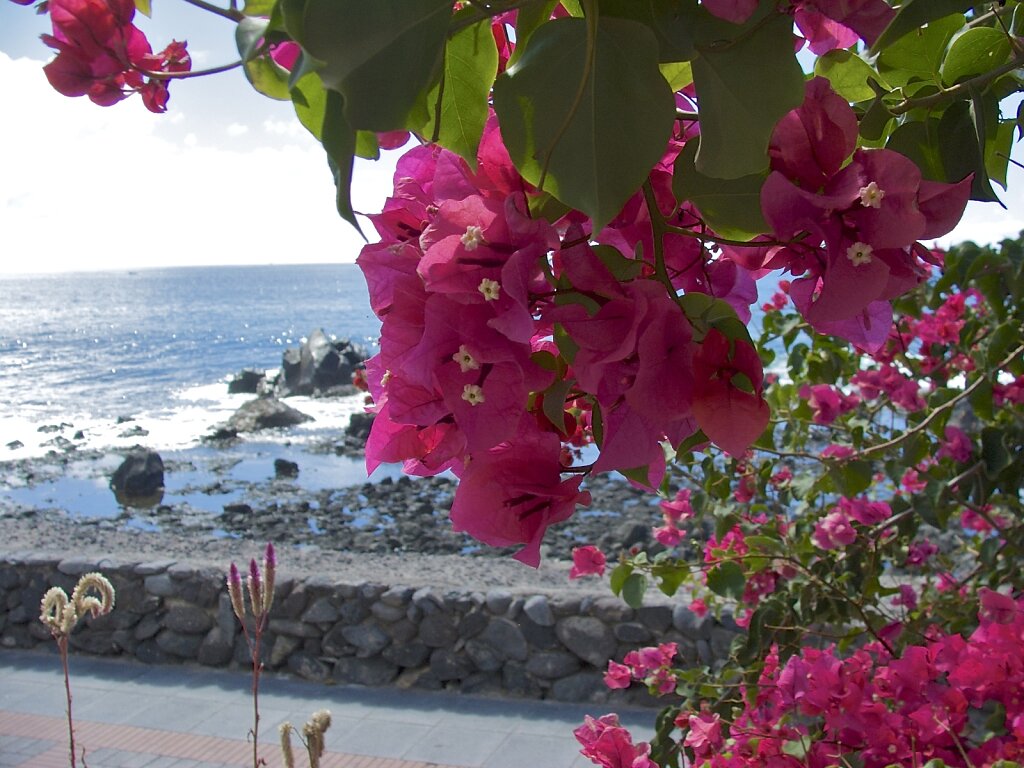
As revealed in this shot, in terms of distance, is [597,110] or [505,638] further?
[505,638]

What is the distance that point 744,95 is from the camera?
10.4 inches

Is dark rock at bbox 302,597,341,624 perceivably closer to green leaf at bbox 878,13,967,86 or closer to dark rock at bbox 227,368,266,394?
green leaf at bbox 878,13,967,86

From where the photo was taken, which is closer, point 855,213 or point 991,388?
point 855,213

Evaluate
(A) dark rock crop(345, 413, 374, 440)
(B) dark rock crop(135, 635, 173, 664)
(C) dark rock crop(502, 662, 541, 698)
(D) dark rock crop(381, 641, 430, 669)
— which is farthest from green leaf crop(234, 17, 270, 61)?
(A) dark rock crop(345, 413, 374, 440)

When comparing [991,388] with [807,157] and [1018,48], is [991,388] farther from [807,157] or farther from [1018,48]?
[807,157]

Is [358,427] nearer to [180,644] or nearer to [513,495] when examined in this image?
[180,644]

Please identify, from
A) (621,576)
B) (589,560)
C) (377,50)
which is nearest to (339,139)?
(377,50)

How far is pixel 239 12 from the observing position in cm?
29

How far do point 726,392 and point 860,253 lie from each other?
0.19 feet

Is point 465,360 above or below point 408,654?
above

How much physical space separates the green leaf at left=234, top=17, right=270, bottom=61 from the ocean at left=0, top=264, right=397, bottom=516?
0.12 meters

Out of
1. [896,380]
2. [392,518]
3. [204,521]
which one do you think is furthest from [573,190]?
[204,521]

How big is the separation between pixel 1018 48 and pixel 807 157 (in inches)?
5.9

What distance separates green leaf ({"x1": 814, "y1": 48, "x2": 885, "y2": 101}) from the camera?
340 mm
